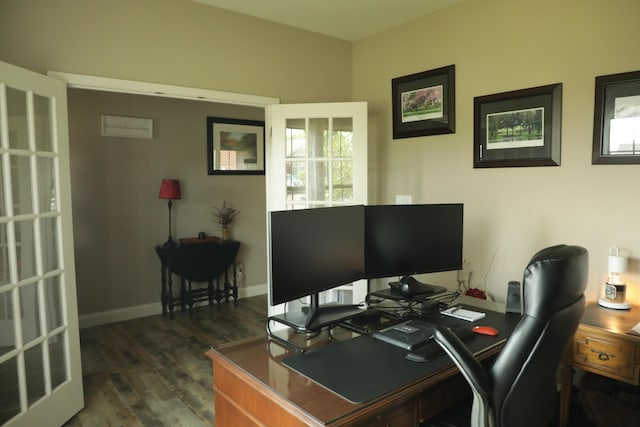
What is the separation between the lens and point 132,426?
8.31ft

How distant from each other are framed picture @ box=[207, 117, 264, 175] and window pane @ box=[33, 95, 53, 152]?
2.47 m

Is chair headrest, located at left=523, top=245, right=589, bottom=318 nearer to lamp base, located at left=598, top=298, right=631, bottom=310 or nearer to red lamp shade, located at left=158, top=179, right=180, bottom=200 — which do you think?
lamp base, located at left=598, top=298, right=631, bottom=310

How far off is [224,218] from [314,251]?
3363 millimetres

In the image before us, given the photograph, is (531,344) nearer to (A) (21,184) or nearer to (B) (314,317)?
(B) (314,317)

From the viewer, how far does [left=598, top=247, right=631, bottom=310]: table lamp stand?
227 centimetres

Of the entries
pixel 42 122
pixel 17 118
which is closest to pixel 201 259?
pixel 42 122

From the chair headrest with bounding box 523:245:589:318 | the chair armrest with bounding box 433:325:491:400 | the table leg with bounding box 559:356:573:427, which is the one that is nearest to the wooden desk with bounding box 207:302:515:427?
the chair armrest with bounding box 433:325:491:400

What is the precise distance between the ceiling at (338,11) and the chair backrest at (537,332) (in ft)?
8.01

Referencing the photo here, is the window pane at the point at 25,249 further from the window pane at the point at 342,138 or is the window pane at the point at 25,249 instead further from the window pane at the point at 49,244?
the window pane at the point at 342,138

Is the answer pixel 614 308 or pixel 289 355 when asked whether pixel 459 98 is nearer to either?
pixel 614 308

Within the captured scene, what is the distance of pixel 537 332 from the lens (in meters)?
1.17

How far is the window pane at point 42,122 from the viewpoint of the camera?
2387mm

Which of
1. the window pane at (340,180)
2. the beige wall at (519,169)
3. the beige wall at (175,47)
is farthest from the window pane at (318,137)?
the beige wall at (519,169)

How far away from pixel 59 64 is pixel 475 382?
270 cm
